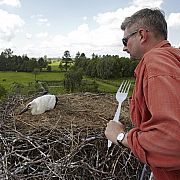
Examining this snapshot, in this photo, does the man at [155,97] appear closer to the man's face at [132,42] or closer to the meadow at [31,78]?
the man's face at [132,42]

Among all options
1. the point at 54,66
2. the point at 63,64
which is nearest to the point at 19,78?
the point at 63,64

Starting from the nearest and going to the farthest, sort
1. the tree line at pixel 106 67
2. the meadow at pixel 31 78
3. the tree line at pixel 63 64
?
the tree line at pixel 106 67 < the meadow at pixel 31 78 < the tree line at pixel 63 64

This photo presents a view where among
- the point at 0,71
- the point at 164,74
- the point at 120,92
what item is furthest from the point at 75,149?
the point at 0,71

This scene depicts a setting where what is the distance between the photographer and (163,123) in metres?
0.92

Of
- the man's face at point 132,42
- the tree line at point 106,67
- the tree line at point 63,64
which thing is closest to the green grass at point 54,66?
the tree line at point 63,64

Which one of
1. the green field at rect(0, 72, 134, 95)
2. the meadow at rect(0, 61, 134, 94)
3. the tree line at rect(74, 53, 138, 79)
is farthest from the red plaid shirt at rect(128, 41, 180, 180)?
the meadow at rect(0, 61, 134, 94)

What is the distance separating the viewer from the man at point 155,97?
921 mm

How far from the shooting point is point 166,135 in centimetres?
92

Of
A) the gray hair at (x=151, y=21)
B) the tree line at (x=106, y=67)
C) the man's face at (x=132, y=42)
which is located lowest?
the tree line at (x=106, y=67)

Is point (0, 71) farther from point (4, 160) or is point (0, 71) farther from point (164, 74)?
point (164, 74)

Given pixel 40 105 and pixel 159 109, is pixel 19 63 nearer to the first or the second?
pixel 40 105

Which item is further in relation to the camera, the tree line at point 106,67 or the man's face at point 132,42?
the tree line at point 106,67

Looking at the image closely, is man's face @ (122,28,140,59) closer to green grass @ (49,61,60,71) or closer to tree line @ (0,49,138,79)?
tree line @ (0,49,138,79)

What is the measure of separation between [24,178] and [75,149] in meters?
0.53
